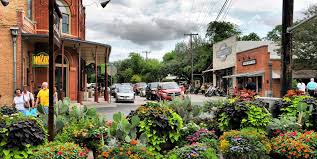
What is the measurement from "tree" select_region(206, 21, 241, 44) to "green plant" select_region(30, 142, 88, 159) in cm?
7394

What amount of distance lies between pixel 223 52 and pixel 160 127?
46253 millimetres

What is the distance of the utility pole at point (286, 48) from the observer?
33.1 ft

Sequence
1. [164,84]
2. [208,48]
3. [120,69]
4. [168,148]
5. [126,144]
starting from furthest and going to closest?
[120,69] < [208,48] < [164,84] < [168,148] < [126,144]

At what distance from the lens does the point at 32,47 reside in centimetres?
2492

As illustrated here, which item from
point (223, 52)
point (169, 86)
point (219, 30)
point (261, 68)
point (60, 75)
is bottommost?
point (169, 86)

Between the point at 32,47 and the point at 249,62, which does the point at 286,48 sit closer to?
the point at 32,47

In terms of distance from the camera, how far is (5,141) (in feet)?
17.8

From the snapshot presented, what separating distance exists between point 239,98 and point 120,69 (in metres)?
99.5

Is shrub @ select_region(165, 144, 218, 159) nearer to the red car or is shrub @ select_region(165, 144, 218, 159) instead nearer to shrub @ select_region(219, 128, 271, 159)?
shrub @ select_region(219, 128, 271, 159)

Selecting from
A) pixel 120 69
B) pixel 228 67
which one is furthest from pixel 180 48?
pixel 228 67

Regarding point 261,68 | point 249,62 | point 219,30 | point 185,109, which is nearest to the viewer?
point 185,109

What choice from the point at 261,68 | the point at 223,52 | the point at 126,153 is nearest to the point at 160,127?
the point at 126,153

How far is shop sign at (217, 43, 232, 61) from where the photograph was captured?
1952 inches

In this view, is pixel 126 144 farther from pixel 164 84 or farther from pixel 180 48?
pixel 180 48
